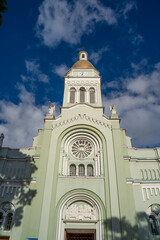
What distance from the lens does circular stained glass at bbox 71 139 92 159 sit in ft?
59.5

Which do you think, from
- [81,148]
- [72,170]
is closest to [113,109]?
[81,148]

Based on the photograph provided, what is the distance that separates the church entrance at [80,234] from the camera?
14.1 metres

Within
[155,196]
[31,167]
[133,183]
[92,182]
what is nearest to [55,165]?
[31,167]

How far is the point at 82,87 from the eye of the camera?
24734 mm

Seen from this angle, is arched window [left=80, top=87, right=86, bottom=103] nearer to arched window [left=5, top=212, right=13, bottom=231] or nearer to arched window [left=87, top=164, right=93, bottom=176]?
arched window [left=87, top=164, right=93, bottom=176]

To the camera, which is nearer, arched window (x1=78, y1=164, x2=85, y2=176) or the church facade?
the church facade

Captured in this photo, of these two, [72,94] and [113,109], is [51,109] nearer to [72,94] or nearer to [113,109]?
[72,94]

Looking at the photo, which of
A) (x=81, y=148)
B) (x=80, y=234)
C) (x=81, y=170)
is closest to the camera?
(x=80, y=234)

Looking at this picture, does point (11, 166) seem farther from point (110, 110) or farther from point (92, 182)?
point (110, 110)

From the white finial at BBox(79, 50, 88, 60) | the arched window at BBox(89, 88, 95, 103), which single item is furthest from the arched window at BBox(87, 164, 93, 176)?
the white finial at BBox(79, 50, 88, 60)

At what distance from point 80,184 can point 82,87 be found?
45.3ft

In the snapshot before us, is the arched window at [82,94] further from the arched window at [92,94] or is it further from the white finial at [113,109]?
the white finial at [113,109]

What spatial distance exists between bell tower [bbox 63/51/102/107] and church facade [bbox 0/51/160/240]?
122 inches

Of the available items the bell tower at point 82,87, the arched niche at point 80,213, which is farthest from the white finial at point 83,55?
the arched niche at point 80,213
